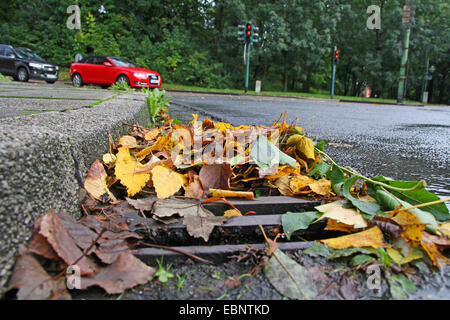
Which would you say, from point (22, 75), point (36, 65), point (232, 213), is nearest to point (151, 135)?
point (232, 213)

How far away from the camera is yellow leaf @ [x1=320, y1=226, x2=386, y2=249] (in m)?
0.90

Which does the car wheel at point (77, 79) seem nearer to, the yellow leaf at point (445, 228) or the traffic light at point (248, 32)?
the traffic light at point (248, 32)

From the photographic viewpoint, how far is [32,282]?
2.23 feet

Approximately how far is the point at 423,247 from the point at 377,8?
33196 mm

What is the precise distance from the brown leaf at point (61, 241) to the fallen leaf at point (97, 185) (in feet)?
0.94

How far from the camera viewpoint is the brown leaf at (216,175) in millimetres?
1244

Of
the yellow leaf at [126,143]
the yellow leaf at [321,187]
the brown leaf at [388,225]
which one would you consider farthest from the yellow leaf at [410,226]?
the yellow leaf at [126,143]

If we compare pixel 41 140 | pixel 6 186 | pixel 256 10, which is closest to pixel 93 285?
pixel 6 186

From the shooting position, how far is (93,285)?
0.73m

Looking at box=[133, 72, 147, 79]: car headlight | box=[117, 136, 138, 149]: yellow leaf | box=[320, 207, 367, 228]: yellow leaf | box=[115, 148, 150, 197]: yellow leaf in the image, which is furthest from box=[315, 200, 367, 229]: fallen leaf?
box=[133, 72, 147, 79]: car headlight

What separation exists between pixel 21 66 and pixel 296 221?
54.2ft

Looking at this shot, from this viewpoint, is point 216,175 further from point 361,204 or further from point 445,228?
point 445,228

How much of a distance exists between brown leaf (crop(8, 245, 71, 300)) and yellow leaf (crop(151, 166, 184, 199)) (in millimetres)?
473
